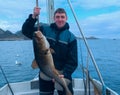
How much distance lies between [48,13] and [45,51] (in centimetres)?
509

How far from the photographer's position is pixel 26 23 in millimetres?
6090

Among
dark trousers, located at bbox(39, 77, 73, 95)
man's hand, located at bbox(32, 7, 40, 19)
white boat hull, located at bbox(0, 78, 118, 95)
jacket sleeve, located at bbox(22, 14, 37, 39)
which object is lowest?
white boat hull, located at bbox(0, 78, 118, 95)

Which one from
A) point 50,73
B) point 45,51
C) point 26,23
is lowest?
point 50,73

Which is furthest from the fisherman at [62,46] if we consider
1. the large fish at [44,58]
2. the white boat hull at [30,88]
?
the white boat hull at [30,88]

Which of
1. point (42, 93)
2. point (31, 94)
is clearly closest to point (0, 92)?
point (31, 94)

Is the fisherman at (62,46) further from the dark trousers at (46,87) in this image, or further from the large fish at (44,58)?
the large fish at (44,58)

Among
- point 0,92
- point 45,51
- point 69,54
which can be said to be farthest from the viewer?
point 0,92

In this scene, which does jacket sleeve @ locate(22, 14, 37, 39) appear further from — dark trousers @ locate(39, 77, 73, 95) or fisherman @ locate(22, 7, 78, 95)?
dark trousers @ locate(39, 77, 73, 95)

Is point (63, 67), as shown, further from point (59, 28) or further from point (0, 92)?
point (0, 92)

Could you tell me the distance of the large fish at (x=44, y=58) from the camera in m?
5.41

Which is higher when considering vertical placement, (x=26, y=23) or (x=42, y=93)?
(x=26, y=23)

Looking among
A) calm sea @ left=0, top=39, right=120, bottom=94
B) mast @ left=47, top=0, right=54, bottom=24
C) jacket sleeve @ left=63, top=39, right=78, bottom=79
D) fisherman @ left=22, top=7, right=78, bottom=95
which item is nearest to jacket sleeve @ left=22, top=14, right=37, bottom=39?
fisherman @ left=22, top=7, right=78, bottom=95

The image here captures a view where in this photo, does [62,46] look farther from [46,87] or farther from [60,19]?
[46,87]

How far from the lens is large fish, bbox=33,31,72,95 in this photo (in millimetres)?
5406
